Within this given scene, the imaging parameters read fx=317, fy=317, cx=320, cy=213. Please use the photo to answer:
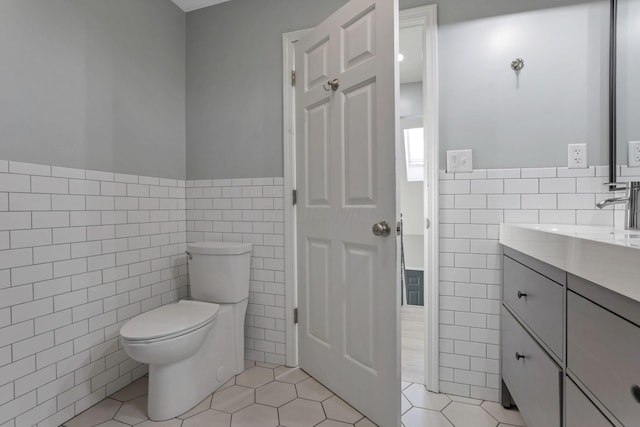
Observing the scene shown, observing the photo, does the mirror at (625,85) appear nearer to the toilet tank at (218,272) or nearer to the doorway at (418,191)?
the doorway at (418,191)

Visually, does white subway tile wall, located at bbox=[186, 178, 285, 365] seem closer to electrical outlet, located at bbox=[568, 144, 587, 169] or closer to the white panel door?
the white panel door

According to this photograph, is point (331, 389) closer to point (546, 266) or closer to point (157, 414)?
point (157, 414)

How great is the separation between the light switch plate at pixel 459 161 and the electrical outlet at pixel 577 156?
0.44 metres

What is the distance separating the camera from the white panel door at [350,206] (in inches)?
55.0

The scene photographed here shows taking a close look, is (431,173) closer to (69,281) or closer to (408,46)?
(408,46)

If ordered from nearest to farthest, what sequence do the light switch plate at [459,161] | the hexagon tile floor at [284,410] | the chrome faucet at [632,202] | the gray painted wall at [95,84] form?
the chrome faucet at [632,202]
the gray painted wall at [95,84]
the hexagon tile floor at [284,410]
the light switch plate at [459,161]

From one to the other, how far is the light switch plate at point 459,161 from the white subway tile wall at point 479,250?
0.03m

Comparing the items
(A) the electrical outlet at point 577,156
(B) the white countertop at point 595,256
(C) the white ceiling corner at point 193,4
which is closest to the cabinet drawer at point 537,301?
(B) the white countertop at point 595,256

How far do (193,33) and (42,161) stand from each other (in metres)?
1.39

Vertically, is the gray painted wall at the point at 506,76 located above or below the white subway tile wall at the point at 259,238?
above

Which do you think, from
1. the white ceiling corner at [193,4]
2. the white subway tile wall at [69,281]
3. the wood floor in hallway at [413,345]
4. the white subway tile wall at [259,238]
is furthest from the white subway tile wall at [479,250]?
the white ceiling corner at [193,4]

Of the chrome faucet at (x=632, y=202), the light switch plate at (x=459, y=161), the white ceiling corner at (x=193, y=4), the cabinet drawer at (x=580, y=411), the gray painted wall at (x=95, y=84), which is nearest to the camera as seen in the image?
→ the cabinet drawer at (x=580, y=411)

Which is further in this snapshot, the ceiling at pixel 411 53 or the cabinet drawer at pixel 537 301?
the ceiling at pixel 411 53

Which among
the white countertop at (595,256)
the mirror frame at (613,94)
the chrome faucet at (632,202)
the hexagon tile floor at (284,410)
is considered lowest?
the hexagon tile floor at (284,410)
